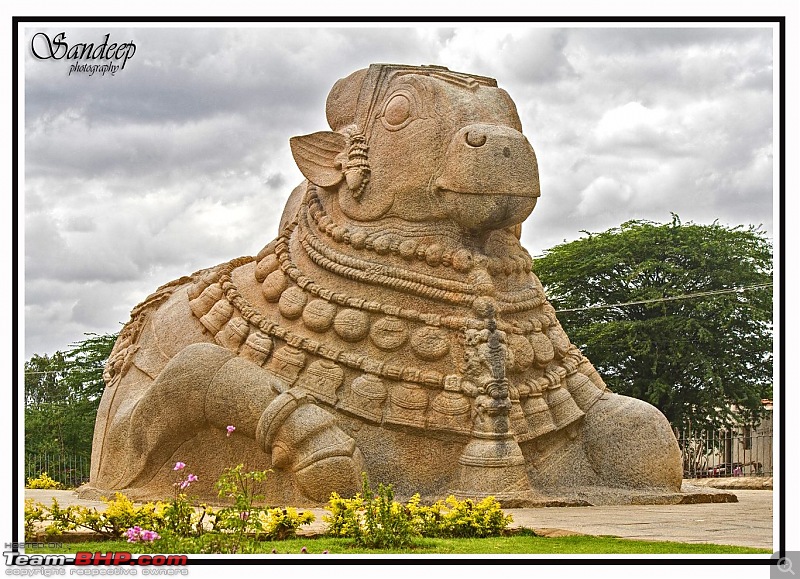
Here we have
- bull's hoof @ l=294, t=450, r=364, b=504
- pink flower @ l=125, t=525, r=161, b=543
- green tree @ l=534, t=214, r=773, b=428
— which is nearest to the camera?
pink flower @ l=125, t=525, r=161, b=543

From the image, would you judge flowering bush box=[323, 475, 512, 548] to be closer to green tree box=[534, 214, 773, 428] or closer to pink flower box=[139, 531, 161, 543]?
pink flower box=[139, 531, 161, 543]

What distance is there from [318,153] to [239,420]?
2.36 metres

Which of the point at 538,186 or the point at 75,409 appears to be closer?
the point at 538,186

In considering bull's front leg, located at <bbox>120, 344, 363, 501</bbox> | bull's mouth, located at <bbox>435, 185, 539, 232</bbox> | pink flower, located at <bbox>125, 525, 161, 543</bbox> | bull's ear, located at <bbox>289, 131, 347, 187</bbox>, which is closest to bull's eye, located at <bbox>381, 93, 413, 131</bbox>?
bull's ear, located at <bbox>289, 131, 347, 187</bbox>

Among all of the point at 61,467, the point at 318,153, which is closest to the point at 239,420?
the point at 318,153

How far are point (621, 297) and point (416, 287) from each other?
14442mm

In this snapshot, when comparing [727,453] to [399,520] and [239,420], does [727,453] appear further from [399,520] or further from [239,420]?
[399,520]

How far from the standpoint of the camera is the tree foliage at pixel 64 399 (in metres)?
20.7

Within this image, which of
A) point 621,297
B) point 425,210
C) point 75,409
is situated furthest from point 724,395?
point 425,210

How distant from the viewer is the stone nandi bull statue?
8.54 m

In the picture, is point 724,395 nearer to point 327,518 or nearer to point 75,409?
point 75,409

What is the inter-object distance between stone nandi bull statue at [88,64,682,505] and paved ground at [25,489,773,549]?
41cm
